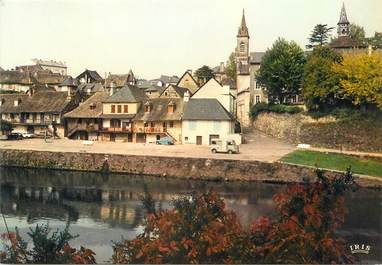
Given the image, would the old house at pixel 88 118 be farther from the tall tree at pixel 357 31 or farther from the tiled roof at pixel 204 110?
the tall tree at pixel 357 31

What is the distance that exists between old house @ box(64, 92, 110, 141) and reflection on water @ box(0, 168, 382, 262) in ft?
3.29

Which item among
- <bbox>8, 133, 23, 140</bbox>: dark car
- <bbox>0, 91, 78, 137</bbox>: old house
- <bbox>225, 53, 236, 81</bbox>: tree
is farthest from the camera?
<bbox>8, 133, 23, 140</bbox>: dark car

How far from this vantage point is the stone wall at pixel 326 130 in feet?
20.2

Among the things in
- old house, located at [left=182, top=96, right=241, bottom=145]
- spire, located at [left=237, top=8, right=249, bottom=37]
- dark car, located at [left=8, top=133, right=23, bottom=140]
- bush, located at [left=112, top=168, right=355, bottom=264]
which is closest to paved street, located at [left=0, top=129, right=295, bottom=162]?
dark car, located at [left=8, top=133, right=23, bottom=140]

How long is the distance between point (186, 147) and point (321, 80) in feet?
6.96

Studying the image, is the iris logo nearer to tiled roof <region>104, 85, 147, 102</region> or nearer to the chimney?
the chimney

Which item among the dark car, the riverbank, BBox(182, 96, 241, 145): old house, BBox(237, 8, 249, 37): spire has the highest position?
BBox(237, 8, 249, 37): spire

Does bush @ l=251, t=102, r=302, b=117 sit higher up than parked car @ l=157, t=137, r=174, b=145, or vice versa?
bush @ l=251, t=102, r=302, b=117

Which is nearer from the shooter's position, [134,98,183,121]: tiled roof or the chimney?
[134,98,183,121]: tiled roof

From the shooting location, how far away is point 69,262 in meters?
3.09

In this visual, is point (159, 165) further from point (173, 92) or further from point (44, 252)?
point (44, 252)

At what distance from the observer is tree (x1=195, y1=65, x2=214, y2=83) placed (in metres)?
5.50

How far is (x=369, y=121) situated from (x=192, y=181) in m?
3.40

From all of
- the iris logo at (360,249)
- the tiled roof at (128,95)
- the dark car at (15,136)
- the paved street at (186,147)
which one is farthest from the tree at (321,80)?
the dark car at (15,136)
